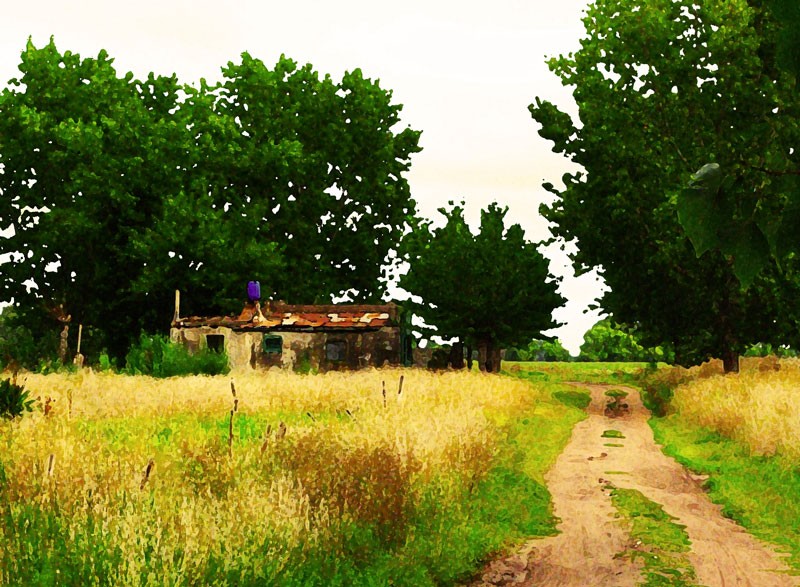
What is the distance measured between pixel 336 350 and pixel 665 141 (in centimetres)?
1515

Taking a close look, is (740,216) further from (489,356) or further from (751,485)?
(489,356)

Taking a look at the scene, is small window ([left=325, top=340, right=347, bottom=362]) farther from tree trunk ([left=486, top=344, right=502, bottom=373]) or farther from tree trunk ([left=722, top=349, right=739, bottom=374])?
tree trunk ([left=722, top=349, right=739, bottom=374])

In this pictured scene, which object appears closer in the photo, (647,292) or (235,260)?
(647,292)

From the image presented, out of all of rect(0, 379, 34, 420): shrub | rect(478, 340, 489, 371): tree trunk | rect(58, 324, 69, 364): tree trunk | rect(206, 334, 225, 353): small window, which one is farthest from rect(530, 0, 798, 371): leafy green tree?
rect(58, 324, 69, 364): tree trunk

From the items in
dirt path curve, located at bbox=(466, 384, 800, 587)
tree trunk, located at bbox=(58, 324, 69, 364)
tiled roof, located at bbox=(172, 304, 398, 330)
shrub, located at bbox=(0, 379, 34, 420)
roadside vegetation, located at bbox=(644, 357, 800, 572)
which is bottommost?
dirt path curve, located at bbox=(466, 384, 800, 587)

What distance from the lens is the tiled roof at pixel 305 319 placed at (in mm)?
35625

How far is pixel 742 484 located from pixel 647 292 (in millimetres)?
17634

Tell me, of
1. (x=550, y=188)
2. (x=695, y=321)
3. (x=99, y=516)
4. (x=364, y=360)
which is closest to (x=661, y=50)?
(x=550, y=188)

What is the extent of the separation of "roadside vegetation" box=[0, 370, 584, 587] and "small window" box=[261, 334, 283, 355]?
2084 cm

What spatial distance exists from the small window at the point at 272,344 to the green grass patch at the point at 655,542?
81.2 feet

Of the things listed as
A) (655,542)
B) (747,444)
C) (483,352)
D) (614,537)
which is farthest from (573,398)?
(655,542)

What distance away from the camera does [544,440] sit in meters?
18.6

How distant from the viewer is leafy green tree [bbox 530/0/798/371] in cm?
2778

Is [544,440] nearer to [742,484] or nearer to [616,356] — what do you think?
[742,484]
